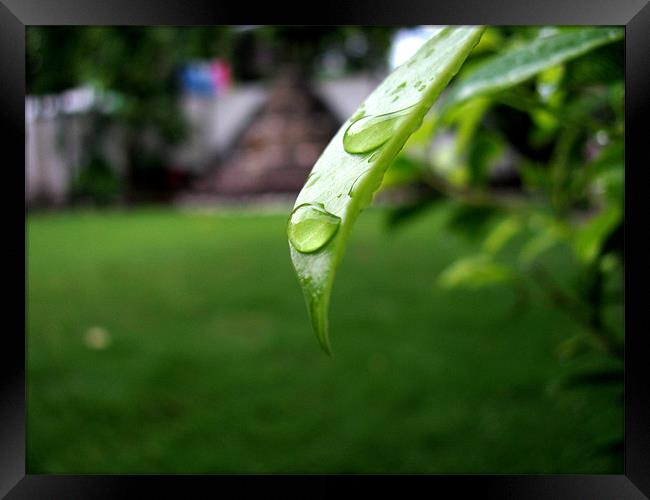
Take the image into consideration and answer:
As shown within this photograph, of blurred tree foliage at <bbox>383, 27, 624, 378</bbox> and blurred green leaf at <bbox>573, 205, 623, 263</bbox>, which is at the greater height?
blurred tree foliage at <bbox>383, 27, 624, 378</bbox>

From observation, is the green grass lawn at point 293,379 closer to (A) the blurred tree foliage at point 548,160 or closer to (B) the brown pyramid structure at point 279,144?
(A) the blurred tree foliage at point 548,160

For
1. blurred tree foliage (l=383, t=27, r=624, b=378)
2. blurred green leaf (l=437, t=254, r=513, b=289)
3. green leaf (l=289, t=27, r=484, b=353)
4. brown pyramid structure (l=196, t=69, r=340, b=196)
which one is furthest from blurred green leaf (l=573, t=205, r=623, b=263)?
brown pyramid structure (l=196, t=69, r=340, b=196)

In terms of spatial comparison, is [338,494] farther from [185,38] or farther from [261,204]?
[261,204]

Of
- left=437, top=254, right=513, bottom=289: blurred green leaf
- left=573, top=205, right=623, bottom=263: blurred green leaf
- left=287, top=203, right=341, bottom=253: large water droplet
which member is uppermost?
left=437, top=254, right=513, bottom=289: blurred green leaf

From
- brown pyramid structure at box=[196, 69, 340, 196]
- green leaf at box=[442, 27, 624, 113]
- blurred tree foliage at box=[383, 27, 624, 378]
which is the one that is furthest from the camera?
brown pyramid structure at box=[196, 69, 340, 196]

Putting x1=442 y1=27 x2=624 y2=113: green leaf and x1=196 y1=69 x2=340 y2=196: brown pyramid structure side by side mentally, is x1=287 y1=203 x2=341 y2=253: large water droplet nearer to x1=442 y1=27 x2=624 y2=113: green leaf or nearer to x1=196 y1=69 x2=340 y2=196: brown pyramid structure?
x1=442 y1=27 x2=624 y2=113: green leaf

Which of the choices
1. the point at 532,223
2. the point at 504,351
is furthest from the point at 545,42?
the point at 504,351

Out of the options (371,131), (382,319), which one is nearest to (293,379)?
(382,319)
